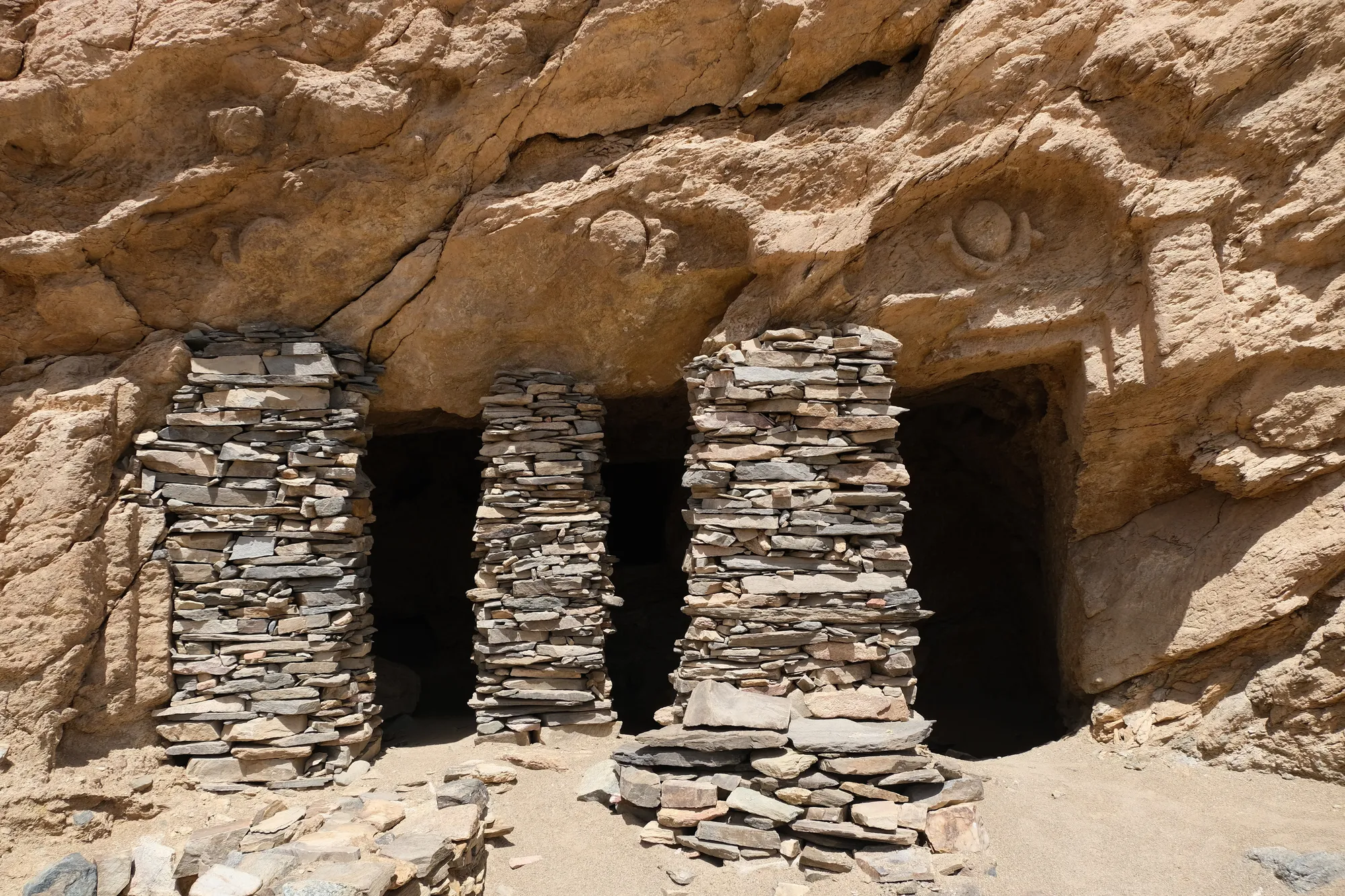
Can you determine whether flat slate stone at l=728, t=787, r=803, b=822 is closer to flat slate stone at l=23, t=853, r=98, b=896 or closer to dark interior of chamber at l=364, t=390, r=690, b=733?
flat slate stone at l=23, t=853, r=98, b=896

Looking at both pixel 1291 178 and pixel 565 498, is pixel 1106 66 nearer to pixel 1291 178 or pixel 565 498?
pixel 1291 178

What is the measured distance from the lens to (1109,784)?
16.9 ft

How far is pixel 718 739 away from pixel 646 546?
18.3 ft

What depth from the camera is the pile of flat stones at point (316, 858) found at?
3709mm

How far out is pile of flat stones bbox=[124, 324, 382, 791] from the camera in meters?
5.43

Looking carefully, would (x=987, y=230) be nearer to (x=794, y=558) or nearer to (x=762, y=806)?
(x=794, y=558)

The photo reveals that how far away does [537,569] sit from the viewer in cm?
591

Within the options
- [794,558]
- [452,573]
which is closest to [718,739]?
[794,558]

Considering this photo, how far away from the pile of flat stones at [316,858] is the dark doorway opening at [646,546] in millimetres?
3236

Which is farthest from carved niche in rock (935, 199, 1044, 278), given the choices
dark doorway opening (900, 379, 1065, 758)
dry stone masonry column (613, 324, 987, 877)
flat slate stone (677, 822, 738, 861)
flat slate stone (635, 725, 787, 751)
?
flat slate stone (677, 822, 738, 861)

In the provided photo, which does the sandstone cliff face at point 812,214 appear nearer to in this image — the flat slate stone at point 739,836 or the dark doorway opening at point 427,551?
the flat slate stone at point 739,836

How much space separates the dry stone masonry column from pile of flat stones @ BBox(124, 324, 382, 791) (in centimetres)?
206

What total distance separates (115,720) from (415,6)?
4.58m

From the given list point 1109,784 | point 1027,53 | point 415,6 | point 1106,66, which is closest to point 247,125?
point 415,6
